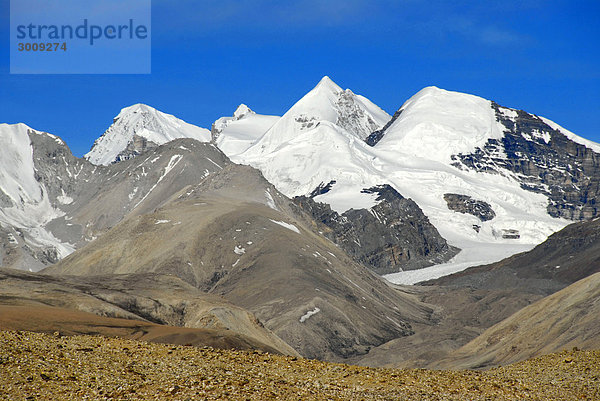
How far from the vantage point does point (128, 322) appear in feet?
130

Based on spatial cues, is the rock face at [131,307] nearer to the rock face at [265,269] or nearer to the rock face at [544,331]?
the rock face at [544,331]

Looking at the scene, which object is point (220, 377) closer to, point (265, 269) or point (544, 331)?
point (544, 331)

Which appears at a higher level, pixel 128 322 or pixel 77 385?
pixel 128 322

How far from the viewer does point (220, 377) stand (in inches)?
872

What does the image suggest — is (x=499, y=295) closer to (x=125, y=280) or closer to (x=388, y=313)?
(x=388, y=313)

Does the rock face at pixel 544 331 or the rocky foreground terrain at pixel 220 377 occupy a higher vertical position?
the rock face at pixel 544 331

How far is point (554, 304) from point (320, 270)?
155 feet

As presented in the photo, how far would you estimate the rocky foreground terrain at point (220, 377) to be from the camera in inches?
809

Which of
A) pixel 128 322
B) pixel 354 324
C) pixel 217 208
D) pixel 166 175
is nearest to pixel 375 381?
pixel 128 322

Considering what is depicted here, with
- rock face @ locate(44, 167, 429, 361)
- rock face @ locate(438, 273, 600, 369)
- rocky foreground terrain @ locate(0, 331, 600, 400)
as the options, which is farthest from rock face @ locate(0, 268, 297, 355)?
rock face @ locate(44, 167, 429, 361)

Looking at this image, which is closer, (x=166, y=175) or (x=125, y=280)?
(x=125, y=280)

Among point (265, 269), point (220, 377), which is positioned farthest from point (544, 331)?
point (265, 269)

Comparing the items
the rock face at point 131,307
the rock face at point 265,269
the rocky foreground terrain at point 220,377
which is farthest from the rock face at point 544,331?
the rocky foreground terrain at point 220,377

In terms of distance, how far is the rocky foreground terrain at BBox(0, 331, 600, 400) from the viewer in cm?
2055
